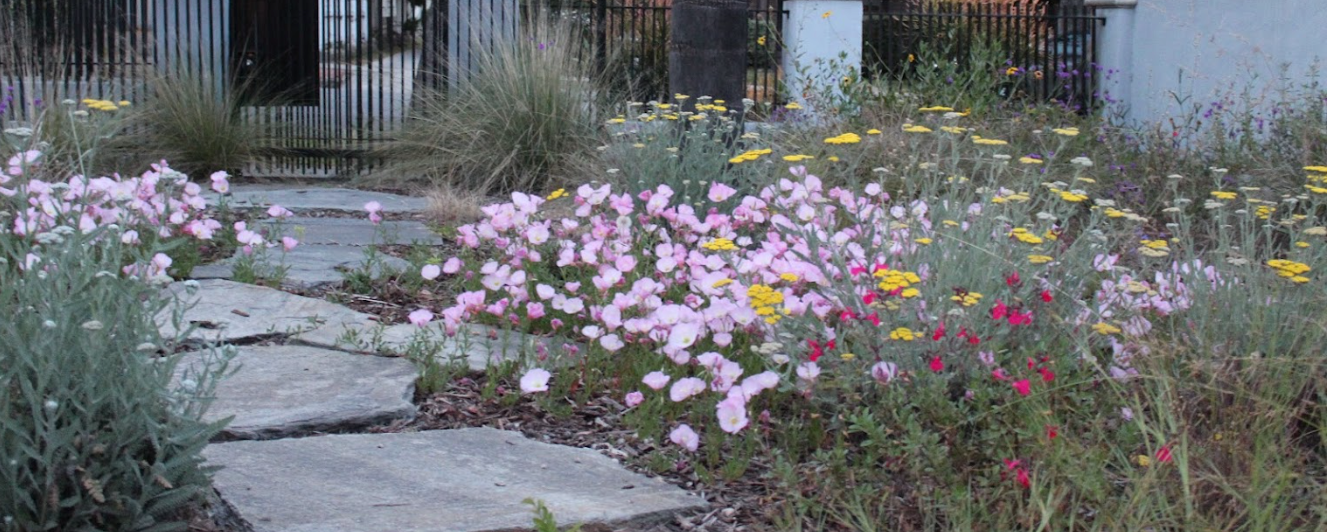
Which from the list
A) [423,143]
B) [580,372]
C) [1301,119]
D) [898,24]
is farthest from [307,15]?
[580,372]

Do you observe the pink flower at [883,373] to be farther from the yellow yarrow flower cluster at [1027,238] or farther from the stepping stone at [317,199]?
the stepping stone at [317,199]

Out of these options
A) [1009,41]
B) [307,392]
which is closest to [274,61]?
[1009,41]

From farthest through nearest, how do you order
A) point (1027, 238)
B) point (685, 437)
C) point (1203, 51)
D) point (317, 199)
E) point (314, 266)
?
point (1203, 51) → point (317, 199) → point (314, 266) → point (1027, 238) → point (685, 437)

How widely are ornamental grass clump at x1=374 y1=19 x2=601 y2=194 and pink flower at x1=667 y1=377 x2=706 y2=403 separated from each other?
4.17 meters

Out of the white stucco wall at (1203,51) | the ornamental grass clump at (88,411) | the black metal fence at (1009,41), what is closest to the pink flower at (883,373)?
the ornamental grass clump at (88,411)

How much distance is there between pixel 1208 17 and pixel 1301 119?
2.54m

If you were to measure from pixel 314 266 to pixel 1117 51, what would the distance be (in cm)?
711

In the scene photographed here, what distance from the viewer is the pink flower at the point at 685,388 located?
2.56 meters

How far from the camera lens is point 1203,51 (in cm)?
809

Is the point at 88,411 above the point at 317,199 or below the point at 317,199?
above

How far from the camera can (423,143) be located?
7.29m

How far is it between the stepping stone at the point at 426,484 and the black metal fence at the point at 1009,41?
7.44 meters

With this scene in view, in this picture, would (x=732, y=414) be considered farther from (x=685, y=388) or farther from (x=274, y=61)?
A: (x=274, y=61)

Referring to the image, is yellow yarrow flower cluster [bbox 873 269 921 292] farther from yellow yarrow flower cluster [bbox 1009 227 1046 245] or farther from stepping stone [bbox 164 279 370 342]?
stepping stone [bbox 164 279 370 342]
